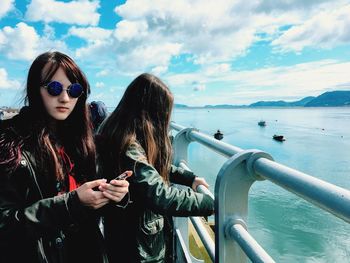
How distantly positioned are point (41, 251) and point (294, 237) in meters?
34.1

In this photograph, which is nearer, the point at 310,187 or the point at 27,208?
the point at 310,187

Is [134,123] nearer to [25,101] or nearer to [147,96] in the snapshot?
[147,96]

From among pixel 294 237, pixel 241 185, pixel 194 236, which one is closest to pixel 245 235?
pixel 241 185

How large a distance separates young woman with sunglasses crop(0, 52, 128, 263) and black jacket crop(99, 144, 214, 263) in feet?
0.49

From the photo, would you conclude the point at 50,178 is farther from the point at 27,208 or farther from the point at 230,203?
the point at 230,203

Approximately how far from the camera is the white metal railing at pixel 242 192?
2.72 ft

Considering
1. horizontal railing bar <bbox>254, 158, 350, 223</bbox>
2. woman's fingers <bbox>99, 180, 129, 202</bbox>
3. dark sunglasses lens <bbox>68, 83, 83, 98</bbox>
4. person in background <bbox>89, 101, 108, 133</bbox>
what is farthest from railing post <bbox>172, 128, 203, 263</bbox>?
person in background <bbox>89, 101, 108, 133</bbox>

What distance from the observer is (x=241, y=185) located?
1312mm

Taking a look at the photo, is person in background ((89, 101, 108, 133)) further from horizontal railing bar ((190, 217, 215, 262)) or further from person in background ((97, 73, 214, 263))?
horizontal railing bar ((190, 217, 215, 262))

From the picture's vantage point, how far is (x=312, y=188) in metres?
0.83

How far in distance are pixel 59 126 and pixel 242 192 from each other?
3.66ft

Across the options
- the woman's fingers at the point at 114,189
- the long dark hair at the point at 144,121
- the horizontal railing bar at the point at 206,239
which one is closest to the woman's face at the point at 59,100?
the long dark hair at the point at 144,121

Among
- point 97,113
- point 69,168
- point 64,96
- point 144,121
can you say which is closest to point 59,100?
point 64,96

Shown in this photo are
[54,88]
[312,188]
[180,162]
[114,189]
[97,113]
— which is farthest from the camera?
[97,113]
